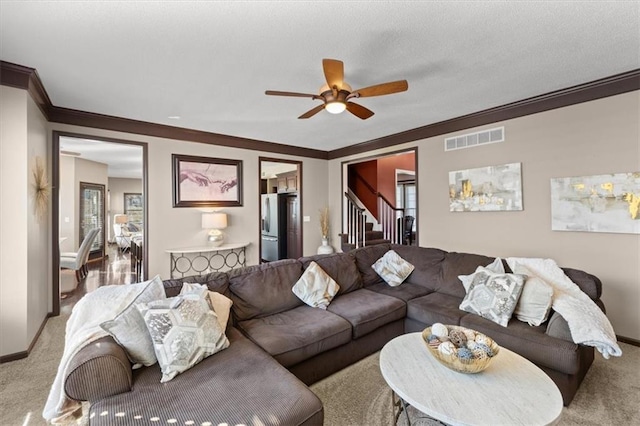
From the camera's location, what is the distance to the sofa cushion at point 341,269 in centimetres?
306

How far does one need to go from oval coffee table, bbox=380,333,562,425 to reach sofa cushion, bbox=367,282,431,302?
120cm

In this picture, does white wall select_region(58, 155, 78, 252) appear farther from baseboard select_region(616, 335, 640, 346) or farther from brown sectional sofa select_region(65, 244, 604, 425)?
baseboard select_region(616, 335, 640, 346)

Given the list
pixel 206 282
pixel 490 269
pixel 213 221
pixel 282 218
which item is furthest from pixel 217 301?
pixel 282 218

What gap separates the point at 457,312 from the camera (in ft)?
8.36

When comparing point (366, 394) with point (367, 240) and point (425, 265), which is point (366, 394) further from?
point (367, 240)

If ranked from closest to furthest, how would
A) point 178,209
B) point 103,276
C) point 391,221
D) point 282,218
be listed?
point 178,209, point 103,276, point 391,221, point 282,218

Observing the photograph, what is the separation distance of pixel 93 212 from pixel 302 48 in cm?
837

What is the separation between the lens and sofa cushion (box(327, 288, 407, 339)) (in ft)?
8.13

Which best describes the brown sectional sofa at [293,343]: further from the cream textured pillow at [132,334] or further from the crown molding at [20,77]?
the crown molding at [20,77]

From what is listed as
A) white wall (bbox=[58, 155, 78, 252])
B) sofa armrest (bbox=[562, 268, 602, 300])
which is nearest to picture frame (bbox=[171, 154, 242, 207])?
white wall (bbox=[58, 155, 78, 252])

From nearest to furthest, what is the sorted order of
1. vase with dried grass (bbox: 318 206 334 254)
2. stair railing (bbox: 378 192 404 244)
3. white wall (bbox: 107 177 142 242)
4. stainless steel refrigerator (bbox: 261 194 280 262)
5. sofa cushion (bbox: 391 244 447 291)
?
sofa cushion (bbox: 391 244 447 291) < vase with dried grass (bbox: 318 206 334 254) < stair railing (bbox: 378 192 404 244) < stainless steel refrigerator (bbox: 261 194 280 262) < white wall (bbox: 107 177 142 242)

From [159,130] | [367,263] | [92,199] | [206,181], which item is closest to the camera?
[367,263]

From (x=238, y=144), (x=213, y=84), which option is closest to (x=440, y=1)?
(x=213, y=84)

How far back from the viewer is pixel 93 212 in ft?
25.6
